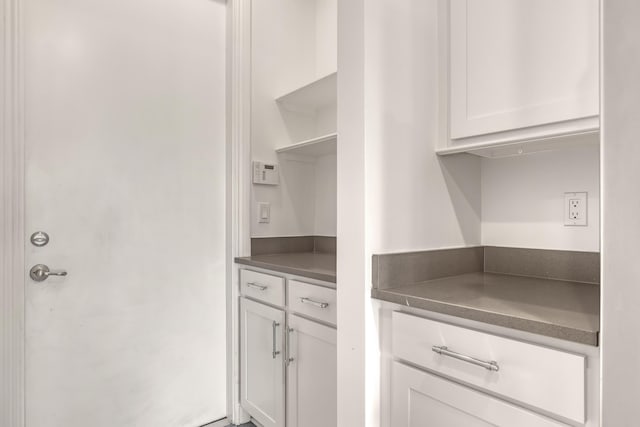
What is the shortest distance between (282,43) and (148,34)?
0.73 metres

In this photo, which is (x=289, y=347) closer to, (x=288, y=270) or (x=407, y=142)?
(x=288, y=270)

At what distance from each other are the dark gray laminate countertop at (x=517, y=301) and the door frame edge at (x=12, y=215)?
4.60 feet

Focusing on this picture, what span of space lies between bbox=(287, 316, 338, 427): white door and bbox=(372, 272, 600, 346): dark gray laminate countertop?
46cm

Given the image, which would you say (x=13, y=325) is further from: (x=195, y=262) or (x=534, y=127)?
(x=534, y=127)

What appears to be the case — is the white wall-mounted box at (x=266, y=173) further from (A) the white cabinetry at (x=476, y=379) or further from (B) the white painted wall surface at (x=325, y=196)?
(A) the white cabinetry at (x=476, y=379)

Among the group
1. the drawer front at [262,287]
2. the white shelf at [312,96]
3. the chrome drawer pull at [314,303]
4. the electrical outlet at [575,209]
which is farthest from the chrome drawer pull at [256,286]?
the electrical outlet at [575,209]

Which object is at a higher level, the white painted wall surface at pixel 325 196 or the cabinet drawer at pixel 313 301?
the white painted wall surface at pixel 325 196

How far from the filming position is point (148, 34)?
185 centimetres

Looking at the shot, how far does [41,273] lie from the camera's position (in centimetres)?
157

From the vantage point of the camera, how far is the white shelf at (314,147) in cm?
191

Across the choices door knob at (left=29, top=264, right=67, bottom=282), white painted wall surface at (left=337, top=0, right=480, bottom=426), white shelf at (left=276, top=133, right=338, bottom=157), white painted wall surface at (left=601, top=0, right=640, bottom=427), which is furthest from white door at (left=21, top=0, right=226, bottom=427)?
white painted wall surface at (left=601, top=0, right=640, bottom=427)

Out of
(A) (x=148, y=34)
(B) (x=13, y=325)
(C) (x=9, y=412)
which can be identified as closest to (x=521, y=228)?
(A) (x=148, y=34)

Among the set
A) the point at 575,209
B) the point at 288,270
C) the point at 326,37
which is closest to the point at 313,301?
the point at 288,270

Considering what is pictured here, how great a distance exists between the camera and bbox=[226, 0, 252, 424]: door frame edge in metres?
2.03
